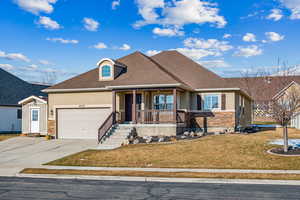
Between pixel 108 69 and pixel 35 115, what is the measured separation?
307 inches

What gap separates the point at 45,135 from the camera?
86.7 feet

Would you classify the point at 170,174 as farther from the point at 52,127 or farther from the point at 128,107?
the point at 52,127

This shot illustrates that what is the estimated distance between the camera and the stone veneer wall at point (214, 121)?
2373 centimetres

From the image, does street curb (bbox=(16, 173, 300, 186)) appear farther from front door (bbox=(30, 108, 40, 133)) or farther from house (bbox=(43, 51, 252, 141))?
front door (bbox=(30, 108, 40, 133))

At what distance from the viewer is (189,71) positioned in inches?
1049

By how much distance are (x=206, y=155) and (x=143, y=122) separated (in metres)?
7.43

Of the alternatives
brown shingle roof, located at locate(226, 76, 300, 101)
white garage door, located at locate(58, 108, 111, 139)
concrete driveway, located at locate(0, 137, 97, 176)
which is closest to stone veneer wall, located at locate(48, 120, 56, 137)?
white garage door, located at locate(58, 108, 111, 139)

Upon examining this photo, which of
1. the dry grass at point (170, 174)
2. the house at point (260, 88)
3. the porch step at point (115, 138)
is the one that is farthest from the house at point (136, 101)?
the house at point (260, 88)

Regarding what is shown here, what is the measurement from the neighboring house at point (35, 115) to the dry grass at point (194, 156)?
10.3 meters

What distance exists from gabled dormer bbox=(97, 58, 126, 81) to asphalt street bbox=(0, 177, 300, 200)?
46.9 ft

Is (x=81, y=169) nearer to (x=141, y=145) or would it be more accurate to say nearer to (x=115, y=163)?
(x=115, y=163)

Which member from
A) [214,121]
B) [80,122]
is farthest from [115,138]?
[214,121]

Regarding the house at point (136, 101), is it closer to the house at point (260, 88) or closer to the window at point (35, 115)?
the window at point (35, 115)

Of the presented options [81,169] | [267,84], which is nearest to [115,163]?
[81,169]
